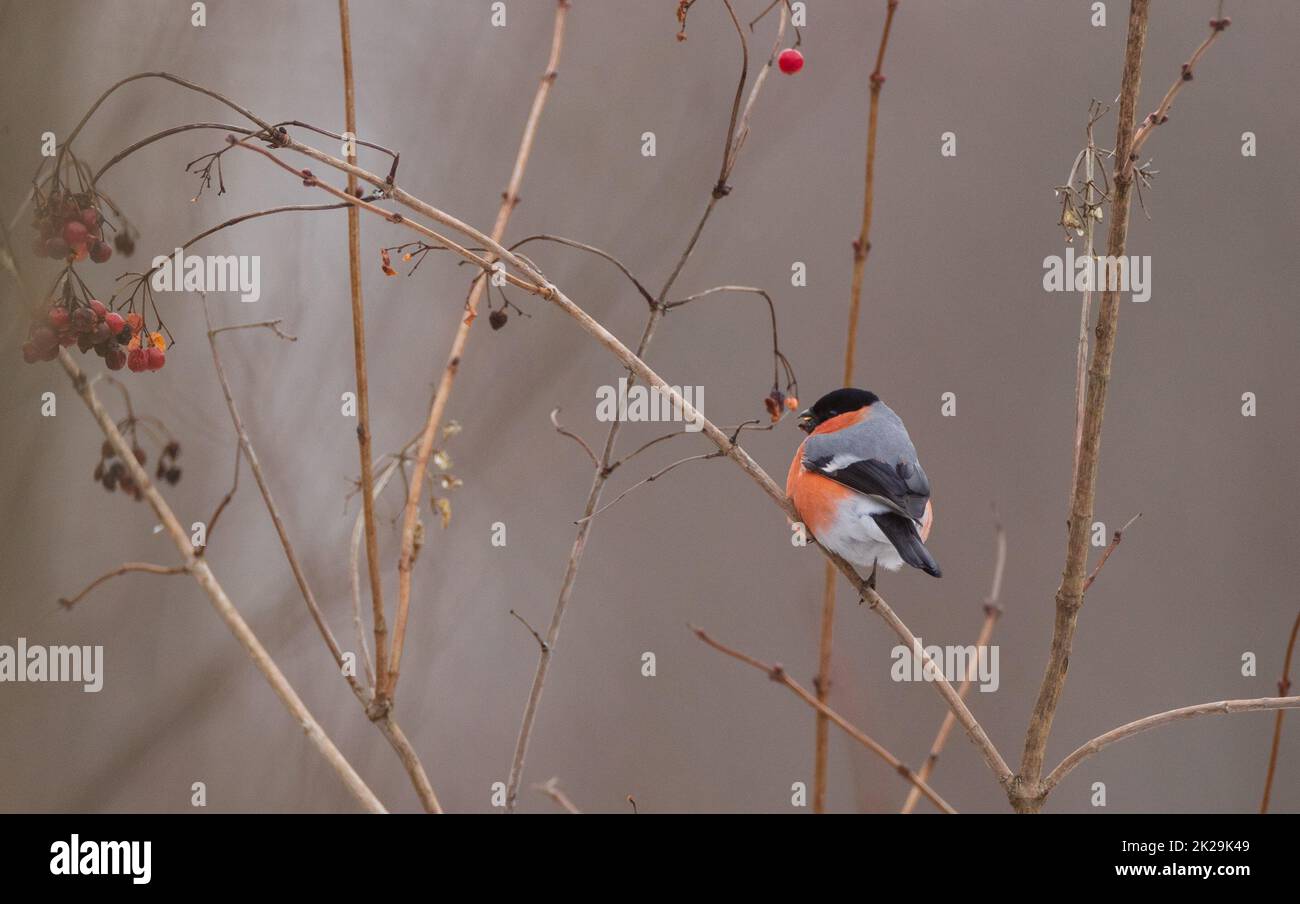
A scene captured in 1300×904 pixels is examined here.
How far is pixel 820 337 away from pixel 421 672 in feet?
3.52

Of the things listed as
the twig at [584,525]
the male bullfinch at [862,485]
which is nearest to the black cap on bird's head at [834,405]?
the male bullfinch at [862,485]

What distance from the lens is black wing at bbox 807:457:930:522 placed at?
1518mm

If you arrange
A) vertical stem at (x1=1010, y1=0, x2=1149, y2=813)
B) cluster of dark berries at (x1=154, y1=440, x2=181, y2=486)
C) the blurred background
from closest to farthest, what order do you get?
vertical stem at (x1=1010, y1=0, x2=1149, y2=813), cluster of dark berries at (x1=154, y1=440, x2=181, y2=486), the blurred background

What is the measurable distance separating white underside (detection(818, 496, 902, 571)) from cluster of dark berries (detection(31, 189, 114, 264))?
957mm

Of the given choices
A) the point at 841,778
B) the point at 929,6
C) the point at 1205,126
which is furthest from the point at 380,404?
the point at 1205,126

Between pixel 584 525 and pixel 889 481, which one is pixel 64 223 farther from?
pixel 889 481

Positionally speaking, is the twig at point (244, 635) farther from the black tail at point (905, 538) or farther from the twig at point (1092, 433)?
the black tail at point (905, 538)

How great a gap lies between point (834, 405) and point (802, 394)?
1.42ft

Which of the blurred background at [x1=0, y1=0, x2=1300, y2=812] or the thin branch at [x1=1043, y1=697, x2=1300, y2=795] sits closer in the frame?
the thin branch at [x1=1043, y1=697, x2=1300, y2=795]

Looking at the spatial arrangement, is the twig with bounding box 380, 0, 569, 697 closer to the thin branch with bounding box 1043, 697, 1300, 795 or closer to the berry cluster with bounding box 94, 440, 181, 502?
the berry cluster with bounding box 94, 440, 181, 502

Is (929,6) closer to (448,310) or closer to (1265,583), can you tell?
(448,310)

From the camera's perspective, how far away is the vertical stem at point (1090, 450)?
2.95 ft

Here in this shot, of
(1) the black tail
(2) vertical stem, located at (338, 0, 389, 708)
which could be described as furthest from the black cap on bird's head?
(2) vertical stem, located at (338, 0, 389, 708)

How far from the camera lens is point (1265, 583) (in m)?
2.12
